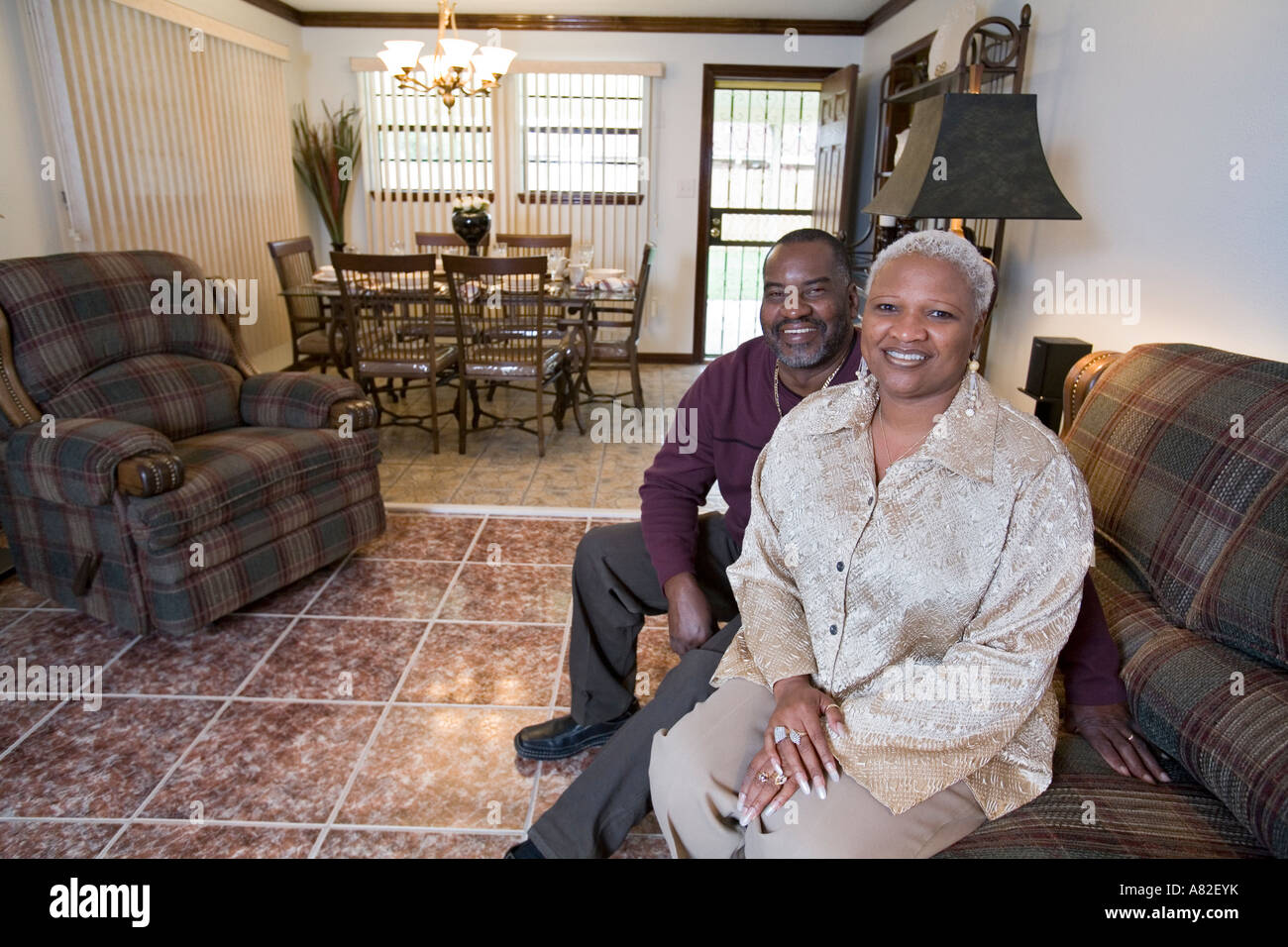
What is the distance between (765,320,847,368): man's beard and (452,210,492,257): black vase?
3.58 metres

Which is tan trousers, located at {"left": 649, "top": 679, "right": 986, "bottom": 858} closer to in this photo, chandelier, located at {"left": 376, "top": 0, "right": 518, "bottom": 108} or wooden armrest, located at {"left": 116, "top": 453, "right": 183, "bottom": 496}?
wooden armrest, located at {"left": 116, "top": 453, "right": 183, "bottom": 496}

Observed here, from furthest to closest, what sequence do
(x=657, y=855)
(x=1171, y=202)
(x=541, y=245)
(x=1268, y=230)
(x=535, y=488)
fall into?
1. (x=541, y=245)
2. (x=535, y=488)
3. (x=1171, y=202)
4. (x=1268, y=230)
5. (x=657, y=855)

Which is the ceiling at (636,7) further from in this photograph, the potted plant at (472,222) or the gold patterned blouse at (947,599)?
the gold patterned blouse at (947,599)

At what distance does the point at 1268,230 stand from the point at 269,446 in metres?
2.79

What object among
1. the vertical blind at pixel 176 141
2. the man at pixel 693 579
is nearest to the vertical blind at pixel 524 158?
the vertical blind at pixel 176 141

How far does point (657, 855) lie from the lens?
1694 millimetres

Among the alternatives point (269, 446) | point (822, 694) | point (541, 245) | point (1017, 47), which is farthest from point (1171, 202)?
point (541, 245)

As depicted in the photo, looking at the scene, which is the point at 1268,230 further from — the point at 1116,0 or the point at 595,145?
the point at 595,145

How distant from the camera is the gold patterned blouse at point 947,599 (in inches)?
45.6

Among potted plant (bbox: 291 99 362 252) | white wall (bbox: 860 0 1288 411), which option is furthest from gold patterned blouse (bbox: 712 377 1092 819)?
potted plant (bbox: 291 99 362 252)

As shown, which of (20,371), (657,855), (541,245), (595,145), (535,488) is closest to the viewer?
(657,855)

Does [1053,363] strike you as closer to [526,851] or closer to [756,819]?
[756,819]

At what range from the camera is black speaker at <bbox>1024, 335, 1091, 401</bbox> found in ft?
7.61
